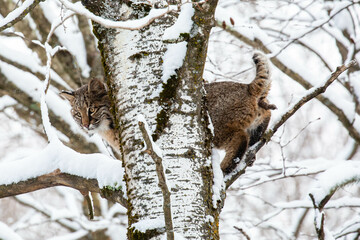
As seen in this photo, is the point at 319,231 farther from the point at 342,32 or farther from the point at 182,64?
the point at 342,32

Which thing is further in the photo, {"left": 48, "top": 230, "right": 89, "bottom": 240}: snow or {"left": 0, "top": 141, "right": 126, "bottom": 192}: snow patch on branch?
{"left": 48, "top": 230, "right": 89, "bottom": 240}: snow

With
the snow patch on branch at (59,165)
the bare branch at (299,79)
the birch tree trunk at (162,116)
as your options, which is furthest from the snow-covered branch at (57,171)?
the bare branch at (299,79)

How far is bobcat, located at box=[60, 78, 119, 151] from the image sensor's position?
4.37 m

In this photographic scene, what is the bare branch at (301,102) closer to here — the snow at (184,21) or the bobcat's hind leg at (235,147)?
the bobcat's hind leg at (235,147)

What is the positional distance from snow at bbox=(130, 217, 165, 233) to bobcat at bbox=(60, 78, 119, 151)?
232cm

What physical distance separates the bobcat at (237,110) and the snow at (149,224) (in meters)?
1.92

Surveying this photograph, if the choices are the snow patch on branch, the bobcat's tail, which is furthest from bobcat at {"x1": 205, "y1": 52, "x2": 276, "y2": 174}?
the snow patch on branch

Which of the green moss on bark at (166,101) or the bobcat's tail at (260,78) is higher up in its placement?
the bobcat's tail at (260,78)

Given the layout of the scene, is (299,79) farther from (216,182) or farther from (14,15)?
(14,15)

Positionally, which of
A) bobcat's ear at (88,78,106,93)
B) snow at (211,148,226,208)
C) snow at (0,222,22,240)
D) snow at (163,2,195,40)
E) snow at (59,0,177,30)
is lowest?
snow at (211,148,226,208)

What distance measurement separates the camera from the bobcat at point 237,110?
3.97 meters

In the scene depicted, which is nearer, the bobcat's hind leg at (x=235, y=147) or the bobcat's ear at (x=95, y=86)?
the bobcat's hind leg at (x=235, y=147)

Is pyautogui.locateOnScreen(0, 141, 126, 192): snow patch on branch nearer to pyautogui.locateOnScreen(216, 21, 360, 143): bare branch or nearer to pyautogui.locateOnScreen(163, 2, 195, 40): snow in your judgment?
pyautogui.locateOnScreen(163, 2, 195, 40): snow

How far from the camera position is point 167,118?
2.17 metres
